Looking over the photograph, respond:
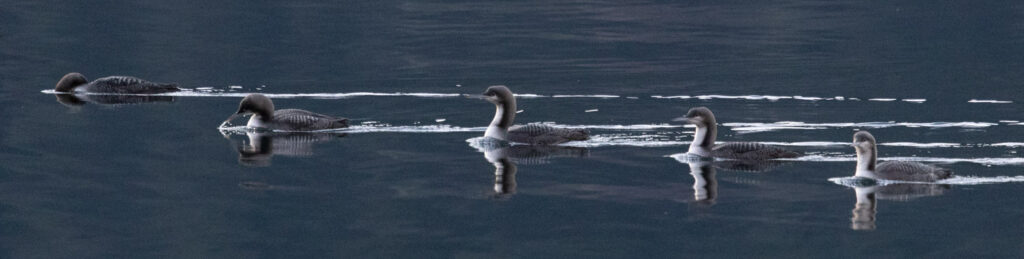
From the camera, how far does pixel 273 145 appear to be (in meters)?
25.2

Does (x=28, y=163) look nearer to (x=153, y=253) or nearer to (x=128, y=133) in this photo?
(x=128, y=133)

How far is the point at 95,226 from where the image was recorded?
17672mm

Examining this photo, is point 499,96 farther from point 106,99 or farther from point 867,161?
point 106,99

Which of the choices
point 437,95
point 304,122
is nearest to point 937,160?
point 304,122

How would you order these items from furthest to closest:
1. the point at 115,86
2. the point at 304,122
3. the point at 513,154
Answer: the point at 115,86, the point at 304,122, the point at 513,154

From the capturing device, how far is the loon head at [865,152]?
67.0ft

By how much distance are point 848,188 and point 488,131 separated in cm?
680

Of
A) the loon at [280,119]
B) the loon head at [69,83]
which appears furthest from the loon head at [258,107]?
the loon head at [69,83]

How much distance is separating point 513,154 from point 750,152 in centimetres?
349

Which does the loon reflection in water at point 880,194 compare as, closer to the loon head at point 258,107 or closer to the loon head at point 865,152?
the loon head at point 865,152

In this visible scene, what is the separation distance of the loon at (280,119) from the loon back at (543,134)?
333 centimetres

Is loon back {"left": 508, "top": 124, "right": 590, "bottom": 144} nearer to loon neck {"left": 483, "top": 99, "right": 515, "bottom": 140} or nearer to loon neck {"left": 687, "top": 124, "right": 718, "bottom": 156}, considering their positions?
loon neck {"left": 483, "top": 99, "right": 515, "bottom": 140}

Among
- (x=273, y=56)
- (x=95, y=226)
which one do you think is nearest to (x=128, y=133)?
(x=95, y=226)

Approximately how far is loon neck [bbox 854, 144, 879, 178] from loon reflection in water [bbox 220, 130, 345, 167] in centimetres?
786
